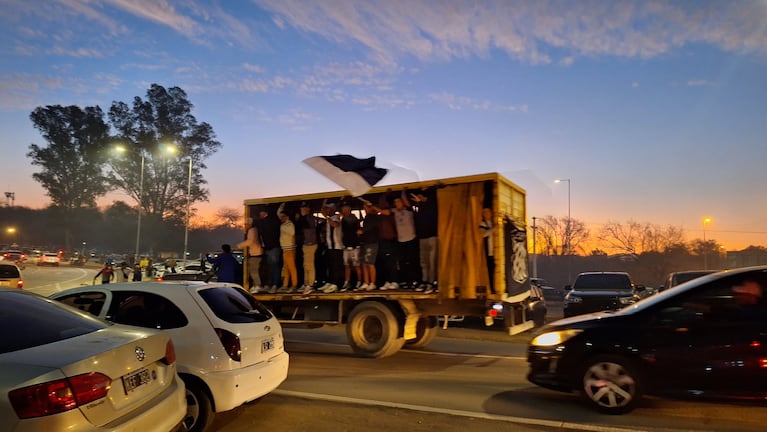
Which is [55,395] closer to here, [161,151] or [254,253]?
[254,253]

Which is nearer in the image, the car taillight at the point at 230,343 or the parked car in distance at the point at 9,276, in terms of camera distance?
the car taillight at the point at 230,343

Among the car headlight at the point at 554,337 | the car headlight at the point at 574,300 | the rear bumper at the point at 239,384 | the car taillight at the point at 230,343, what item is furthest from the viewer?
the car headlight at the point at 574,300

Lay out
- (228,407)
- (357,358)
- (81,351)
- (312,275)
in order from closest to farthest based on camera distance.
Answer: (81,351)
(228,407)
(357,358)
(312,275)

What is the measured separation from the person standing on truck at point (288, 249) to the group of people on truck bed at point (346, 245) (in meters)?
0.02

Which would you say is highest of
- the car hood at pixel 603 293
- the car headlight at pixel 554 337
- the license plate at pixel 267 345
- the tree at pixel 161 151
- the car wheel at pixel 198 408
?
the tree at pixel 161 151

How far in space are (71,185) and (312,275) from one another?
49612 millimetres

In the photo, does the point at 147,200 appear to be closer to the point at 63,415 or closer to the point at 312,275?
the point at 312,275

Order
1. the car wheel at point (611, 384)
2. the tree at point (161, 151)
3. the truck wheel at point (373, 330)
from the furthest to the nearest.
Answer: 1. the tree at point (161, 151)
2. the truck wheel at point (373, 330)
3. the car wheel at point (611, 384)

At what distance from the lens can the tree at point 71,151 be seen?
162 feet

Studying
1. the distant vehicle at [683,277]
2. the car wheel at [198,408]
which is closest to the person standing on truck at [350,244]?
the car wheel at [198,408]

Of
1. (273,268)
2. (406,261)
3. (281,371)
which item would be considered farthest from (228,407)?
(273,268)

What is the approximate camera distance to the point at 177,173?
45.8m

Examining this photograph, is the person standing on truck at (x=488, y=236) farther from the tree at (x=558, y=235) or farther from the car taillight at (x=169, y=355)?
the tree at (x=558, y=235)

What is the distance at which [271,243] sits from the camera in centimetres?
1155
